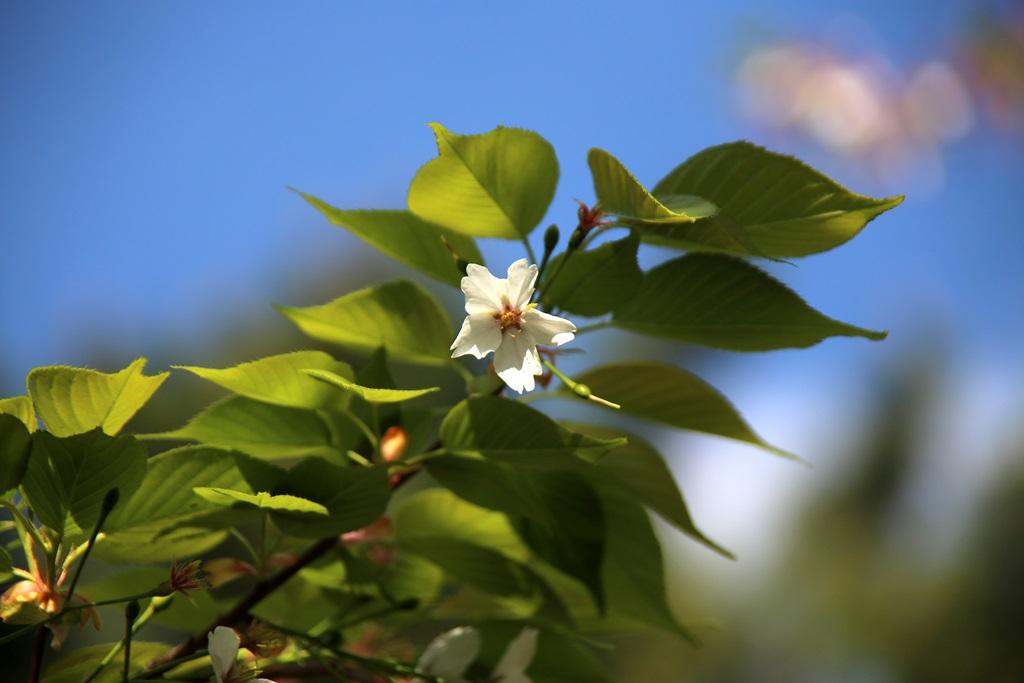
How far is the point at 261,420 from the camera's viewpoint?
1.14 feet

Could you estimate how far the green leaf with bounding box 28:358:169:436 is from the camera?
0.30 m

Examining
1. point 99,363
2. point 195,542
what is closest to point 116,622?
point 195,542

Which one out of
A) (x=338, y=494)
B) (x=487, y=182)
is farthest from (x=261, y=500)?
(x=487, y=182)

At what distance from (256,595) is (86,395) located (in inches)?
4.0

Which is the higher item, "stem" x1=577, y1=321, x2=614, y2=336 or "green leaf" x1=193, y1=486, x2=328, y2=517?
"stem" x1=577, y1=321, x2=614, y2=336

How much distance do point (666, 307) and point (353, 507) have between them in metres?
0.15

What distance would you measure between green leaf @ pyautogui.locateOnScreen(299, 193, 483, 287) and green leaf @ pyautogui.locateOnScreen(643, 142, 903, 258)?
8cm

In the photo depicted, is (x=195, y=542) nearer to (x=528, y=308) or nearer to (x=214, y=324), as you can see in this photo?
(x=528, y=308)

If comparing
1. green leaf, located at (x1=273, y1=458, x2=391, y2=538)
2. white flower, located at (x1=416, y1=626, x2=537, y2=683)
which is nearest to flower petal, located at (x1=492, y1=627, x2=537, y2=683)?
white flower, located at (x1=416, y1=626, x2=537, y2=683)

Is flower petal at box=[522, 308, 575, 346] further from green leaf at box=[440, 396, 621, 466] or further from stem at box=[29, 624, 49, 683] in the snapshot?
stem at box=[29, 624, 49, 683]

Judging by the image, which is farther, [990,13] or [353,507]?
[990,13]

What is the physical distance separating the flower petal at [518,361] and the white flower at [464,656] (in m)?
0.12

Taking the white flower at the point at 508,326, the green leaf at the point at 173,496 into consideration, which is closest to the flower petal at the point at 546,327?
the white flower at the point at 508,326

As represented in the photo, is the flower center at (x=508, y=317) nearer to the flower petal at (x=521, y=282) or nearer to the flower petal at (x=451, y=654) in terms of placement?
the flower petal at (x=521, y=282)
